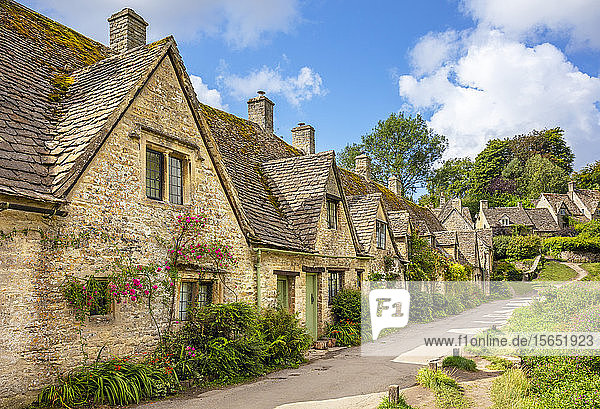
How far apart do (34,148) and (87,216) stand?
180 centimetres

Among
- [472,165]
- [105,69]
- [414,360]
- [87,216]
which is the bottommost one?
[414,360]

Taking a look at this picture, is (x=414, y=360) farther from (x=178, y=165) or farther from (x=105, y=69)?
(x=105, y=69)

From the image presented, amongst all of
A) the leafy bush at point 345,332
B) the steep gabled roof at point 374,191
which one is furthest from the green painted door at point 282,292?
the steep gabled roof at point 374,191

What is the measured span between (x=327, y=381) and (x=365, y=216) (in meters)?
12.3

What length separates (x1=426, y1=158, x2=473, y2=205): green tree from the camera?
8045cm

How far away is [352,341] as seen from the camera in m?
17.8

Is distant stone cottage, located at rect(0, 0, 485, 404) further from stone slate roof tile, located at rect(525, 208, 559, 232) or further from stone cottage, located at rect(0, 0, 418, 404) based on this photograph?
stone slate roof tile, located at rect(525, 208, 559, 232)

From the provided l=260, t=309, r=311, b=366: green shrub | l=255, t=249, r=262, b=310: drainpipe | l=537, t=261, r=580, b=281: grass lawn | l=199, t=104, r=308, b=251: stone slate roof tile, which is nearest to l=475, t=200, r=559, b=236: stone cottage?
l=537, t=261, r=580, b=281: grass lawn

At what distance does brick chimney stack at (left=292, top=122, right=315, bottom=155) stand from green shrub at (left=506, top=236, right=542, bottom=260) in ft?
132

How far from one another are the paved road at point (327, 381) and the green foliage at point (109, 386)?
420 mm

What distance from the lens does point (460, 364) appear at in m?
12.2

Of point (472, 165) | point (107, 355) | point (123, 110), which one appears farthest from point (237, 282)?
point (472, 165)

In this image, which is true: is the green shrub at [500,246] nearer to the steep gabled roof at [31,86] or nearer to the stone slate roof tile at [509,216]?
the stone slate roof tile at [509,216]

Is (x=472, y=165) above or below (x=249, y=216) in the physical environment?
above
